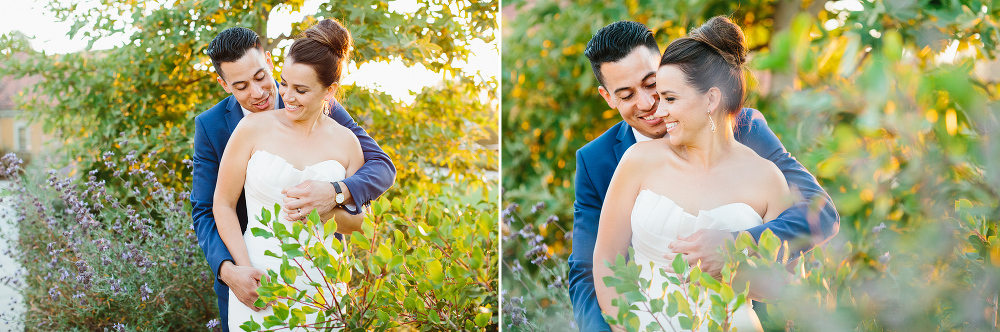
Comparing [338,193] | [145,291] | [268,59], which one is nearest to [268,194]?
[338,193]

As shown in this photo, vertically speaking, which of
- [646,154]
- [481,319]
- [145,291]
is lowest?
[481,319]

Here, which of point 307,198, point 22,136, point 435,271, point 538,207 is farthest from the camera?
point 22,136

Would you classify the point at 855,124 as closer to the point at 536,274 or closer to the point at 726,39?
the point at 726,39

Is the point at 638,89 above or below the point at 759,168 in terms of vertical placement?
above

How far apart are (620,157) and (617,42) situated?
1.33ft

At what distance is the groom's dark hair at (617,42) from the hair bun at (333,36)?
3.51 feet

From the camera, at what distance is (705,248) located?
1850 millimetres

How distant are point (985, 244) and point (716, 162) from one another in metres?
0.72

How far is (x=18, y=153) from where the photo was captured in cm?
312

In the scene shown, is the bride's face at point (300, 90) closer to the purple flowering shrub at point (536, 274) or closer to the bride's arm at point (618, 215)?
the purple flowering shrub at point (536, 274)

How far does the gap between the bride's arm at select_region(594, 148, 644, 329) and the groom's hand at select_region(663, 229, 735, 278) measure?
0.20 m

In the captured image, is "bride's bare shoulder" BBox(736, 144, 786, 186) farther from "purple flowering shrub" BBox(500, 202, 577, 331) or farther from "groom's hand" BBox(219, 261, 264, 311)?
"groom's hand" BBox(219, 261, 264, 311)

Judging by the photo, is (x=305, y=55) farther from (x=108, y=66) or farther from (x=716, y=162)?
(x=716, y=162)

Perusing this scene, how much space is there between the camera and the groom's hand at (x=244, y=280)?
8.29 ft
